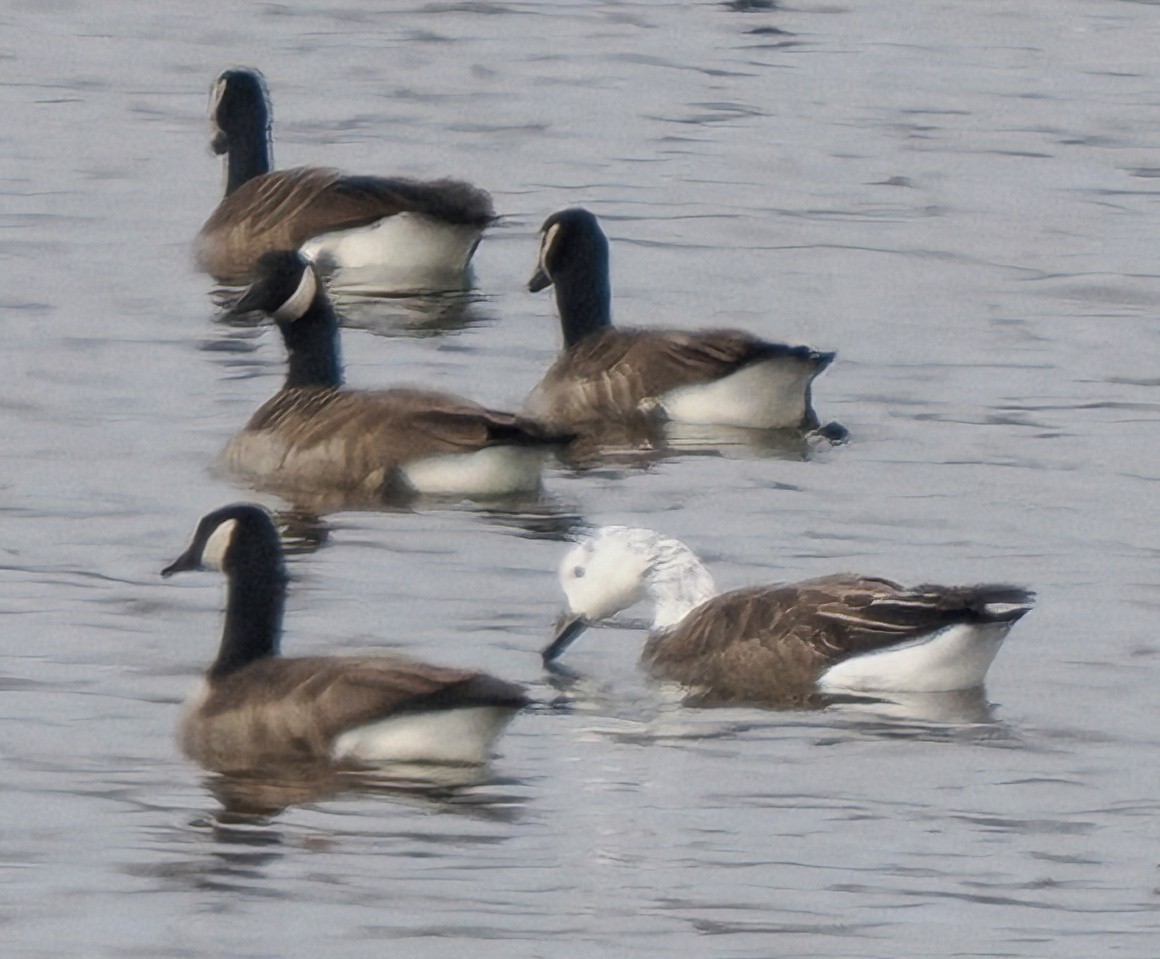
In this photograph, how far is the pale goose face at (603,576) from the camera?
476 inches

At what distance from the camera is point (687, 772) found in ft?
34.9

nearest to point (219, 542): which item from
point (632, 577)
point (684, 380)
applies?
point (632, 577)

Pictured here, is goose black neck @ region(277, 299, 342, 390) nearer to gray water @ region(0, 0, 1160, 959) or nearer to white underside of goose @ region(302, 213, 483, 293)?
gray water @ region(0, 0, 1160, 959)

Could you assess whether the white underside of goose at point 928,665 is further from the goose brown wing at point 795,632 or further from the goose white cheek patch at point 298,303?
the goose white cheek patch at point 298,303

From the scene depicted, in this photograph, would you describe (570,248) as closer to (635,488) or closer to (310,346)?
(310,346)

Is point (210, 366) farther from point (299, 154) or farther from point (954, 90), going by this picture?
point (954, 90)

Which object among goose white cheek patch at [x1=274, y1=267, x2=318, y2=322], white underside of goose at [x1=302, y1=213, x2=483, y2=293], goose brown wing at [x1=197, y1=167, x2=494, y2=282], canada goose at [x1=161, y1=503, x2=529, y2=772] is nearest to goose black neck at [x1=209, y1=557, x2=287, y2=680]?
canada goose at [x1=161, y1=503, x2=529, y2=772]

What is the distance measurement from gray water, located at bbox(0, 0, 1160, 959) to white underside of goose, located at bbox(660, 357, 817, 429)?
32 centimetres

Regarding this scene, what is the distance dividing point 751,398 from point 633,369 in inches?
24.8

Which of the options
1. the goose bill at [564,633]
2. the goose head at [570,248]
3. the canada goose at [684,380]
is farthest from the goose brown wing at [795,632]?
the goose head at [570,248]

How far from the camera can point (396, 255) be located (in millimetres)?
19562

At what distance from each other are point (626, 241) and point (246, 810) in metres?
10.9

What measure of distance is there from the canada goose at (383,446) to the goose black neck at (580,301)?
6.89ft

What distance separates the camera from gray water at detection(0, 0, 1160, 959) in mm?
9477
